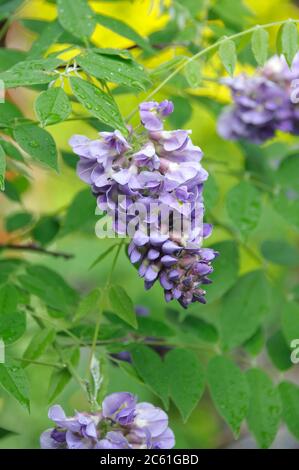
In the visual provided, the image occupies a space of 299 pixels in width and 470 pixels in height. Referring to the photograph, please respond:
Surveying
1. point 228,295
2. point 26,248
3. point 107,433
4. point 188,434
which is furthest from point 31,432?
point 107,433

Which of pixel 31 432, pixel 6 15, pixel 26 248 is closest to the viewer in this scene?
pixel 6 15

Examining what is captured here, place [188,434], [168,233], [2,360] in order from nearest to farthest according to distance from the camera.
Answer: [168,233] → [2,360] → [188,434]

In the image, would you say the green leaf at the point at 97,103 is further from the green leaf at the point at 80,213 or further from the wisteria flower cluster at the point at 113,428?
the green leaf at the point at 80,213

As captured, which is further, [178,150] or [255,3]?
[255,3]

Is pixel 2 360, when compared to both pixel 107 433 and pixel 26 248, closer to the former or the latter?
pixel 107 433

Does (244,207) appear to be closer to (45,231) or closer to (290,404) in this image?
(290,404)

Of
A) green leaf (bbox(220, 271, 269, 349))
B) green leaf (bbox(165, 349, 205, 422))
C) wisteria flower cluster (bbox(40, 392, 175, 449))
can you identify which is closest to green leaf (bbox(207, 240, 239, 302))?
green leaf (bbox(220, 271, 269, 349))

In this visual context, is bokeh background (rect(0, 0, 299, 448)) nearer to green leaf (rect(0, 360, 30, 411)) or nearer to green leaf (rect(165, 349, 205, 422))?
green leaf (rect(165, 349, 205, 422))
